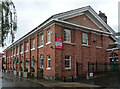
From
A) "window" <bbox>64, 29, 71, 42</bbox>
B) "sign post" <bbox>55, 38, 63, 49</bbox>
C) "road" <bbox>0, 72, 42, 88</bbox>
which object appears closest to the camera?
"road" <bbox>0, 72, 42, 88</bbox>

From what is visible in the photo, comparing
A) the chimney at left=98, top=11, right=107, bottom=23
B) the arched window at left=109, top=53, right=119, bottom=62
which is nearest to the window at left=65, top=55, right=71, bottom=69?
the arched window at left=109, top=53, right=119, bottom=62

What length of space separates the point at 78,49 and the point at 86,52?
1.76 meters

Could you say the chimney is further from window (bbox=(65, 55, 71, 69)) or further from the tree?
the tree

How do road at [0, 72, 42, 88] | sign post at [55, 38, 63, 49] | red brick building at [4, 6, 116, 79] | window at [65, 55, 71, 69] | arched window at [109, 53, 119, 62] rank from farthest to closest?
arched window at [109, 53, 119, 62], window at [65, 55, 71, 69], red brick building at [4, 6, 116, 79], sign post at [55, 38, 63, 49], road at [0, 72, 42, 88]

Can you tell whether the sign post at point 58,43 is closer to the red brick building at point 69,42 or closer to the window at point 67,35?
the red brick building at point 69,42

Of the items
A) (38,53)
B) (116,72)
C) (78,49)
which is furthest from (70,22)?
(116,72)

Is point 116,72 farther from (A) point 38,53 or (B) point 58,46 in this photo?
(A) point 38,53

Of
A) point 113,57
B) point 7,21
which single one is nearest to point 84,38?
point 113,57

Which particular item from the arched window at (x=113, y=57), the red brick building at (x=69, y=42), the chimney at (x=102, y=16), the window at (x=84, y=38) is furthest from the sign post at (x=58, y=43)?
the chimney at (x=102, y=16)

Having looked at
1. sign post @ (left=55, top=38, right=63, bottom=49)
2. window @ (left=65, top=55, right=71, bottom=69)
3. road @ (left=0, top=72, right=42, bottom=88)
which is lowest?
road @ (left=0, top=72, right=42, bottom=88)

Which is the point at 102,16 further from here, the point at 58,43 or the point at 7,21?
the point at 7,21

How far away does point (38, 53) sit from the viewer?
22.1 m

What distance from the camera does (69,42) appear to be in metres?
18.7

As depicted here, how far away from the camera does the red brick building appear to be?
17.5 metres
